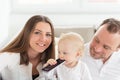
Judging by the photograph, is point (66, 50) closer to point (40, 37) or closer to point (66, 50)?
point (66, 50)

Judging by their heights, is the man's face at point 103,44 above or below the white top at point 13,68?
above

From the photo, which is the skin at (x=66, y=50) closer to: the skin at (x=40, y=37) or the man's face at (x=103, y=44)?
the skin at (x=40, y=37)

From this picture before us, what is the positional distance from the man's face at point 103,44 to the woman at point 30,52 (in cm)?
27

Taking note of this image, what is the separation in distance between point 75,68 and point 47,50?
0.27 metres

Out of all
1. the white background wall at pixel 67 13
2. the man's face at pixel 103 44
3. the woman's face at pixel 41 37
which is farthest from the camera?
the white background wall at pixel 67 13

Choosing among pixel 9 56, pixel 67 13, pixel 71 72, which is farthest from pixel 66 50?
pixel 67 13

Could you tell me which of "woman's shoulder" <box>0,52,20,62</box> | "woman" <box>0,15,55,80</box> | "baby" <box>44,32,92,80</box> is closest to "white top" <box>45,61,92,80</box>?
"baby" <box>44,32,92,80</box>

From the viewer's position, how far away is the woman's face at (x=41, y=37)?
69.9 inches

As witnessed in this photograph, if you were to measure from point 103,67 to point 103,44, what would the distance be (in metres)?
0.17

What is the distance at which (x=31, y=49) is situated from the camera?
186cm

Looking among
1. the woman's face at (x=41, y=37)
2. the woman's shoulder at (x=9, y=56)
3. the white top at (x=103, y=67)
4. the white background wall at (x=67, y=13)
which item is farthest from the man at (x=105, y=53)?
the white background wall at (x=67, y=13)

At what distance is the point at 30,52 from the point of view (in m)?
1.87

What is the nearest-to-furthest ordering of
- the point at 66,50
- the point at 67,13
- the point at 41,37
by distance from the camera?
1. the point at 66,50
2. the point at 41,37
3. the point at 67,13

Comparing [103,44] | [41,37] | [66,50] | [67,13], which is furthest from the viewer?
[67,13]
